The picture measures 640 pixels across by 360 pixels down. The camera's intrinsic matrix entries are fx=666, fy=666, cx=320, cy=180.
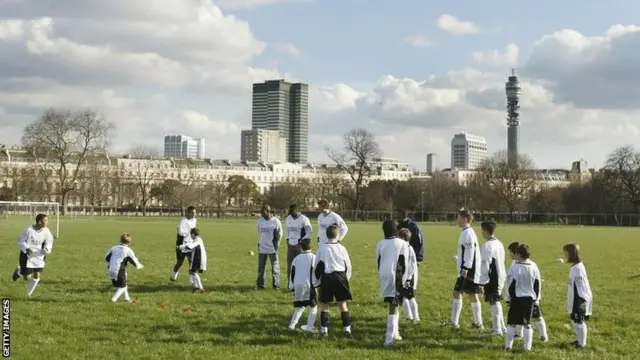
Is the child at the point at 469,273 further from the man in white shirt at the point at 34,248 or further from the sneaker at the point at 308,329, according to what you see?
the man in white shirt at the point at 34,248

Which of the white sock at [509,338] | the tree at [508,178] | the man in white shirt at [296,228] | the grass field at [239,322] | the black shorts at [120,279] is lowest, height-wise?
the grass field at [239,322]

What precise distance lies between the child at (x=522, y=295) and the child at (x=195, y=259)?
8.28 metres

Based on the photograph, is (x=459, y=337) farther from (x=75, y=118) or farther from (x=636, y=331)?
(x=75, y=118)

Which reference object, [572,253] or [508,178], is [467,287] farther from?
[508,178]

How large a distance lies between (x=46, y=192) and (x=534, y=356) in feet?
337

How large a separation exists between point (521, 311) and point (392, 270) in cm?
212

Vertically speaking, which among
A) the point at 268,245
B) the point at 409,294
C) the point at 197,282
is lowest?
the point at 197,282

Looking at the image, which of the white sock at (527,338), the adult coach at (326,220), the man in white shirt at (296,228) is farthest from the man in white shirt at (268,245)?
the white sock at (527,338)

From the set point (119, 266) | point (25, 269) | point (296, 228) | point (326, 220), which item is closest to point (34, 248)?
point (25, 269)

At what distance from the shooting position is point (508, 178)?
113062 mm

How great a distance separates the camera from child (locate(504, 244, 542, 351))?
10383 mm

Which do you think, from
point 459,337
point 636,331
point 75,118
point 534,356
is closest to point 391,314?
point 459,337

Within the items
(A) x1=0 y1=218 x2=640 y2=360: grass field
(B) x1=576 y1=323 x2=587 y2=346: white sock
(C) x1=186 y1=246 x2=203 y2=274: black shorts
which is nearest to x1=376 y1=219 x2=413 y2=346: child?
(A) x1=0 y1=218 x2=640 y2=360: grass field

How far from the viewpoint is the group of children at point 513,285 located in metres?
10.4
